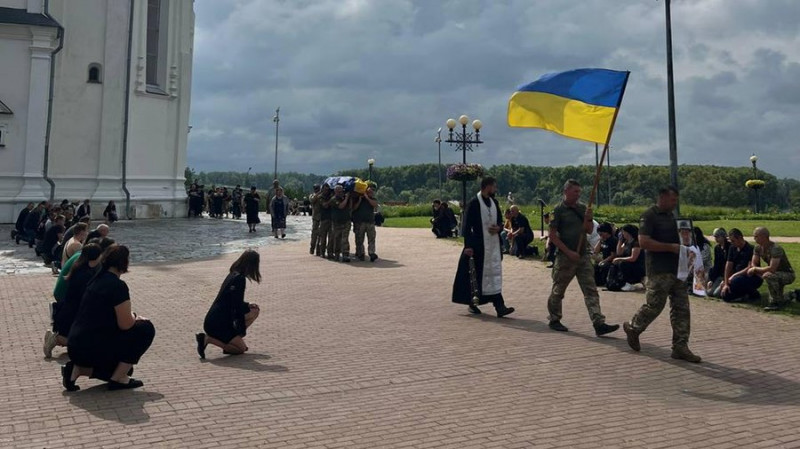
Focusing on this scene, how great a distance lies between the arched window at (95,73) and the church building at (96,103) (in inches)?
1.8

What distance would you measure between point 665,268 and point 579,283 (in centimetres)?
159

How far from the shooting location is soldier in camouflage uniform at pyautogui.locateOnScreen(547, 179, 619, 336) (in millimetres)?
8953

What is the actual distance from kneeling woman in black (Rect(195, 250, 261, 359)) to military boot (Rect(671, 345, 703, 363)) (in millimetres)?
4775

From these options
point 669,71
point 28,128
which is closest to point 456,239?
point 669,71

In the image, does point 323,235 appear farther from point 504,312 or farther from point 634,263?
point 504,312

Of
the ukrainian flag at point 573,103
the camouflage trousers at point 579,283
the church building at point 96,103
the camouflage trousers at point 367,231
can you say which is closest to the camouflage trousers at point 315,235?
the camouflage trousers at point 367,231

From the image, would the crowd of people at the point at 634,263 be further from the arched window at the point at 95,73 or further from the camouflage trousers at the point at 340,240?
the arched window at the point at 95,73

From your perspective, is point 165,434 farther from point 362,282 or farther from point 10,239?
point 10,239

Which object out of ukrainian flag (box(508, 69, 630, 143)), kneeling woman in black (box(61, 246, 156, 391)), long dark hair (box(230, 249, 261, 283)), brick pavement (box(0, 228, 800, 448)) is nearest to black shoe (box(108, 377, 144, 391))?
kneeling woman in black (box(61, 246, 156, 391))

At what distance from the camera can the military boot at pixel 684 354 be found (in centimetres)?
761

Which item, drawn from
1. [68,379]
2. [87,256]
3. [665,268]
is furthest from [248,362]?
[665,268]

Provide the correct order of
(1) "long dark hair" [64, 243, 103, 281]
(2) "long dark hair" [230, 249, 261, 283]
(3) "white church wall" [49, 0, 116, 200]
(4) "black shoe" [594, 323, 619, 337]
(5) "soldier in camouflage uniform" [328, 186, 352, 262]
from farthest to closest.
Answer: (3) "white church wall" [49, 0, 116, 200] < (5) "soldier in camouflage uniform" [328, 186, 352, 262] < (4) "black shoe" [594, 323, 619, 337] < (2) "long dark hair" [230, 249, 261, 283] < (1) "long dark hair" [64, 243, 103, 281]

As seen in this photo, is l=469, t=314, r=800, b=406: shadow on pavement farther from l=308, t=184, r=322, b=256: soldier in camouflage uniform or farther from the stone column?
the stone column

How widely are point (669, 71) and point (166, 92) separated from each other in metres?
24.9
